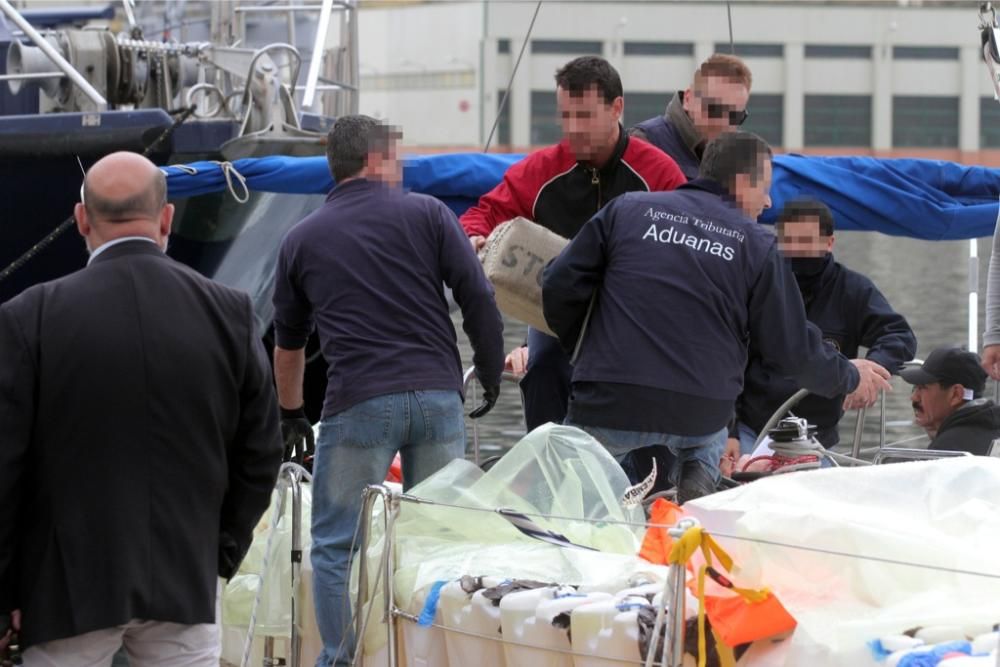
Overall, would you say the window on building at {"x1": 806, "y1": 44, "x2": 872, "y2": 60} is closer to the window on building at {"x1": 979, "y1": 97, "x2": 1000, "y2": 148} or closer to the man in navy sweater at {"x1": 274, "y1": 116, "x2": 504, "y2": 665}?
the window on building at {"x1": 979, "y1": 97, "x2": 1000, "y2": 148}

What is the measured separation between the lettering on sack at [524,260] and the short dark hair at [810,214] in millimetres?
1311

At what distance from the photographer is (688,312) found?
14.4ft

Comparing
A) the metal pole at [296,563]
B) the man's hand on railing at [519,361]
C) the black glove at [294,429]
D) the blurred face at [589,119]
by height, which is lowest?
the metal pole at [296,563]

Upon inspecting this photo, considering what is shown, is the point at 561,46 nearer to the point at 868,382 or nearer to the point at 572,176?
the point at 572,176

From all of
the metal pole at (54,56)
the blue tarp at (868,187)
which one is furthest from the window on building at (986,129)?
the blue tarp at (868,187)

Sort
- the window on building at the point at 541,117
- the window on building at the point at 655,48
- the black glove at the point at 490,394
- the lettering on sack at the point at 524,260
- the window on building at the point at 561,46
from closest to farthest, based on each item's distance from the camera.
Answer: the black glove at the point at 490,394 → the lettering on sack at the point at 524,260 → the window on building at the point at 655,48 → the window on building at the point at 541,117 → the window on building at the point at 561,46

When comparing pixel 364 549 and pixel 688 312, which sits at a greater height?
pixel 688 312

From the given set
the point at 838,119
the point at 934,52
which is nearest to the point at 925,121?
the point at 934,52

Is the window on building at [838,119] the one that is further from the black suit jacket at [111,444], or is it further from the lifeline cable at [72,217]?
the black suit jacket at [111,444]

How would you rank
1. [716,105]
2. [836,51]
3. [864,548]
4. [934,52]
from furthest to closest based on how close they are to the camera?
1. [836,51]
2. [934,52]
3. [716,105]
4. [864,548]

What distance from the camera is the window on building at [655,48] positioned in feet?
217

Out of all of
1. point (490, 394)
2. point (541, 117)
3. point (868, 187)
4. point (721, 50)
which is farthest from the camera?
point (541, 117)

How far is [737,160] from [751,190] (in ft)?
0.32

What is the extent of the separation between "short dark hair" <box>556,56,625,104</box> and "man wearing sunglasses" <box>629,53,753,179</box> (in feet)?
1.95
